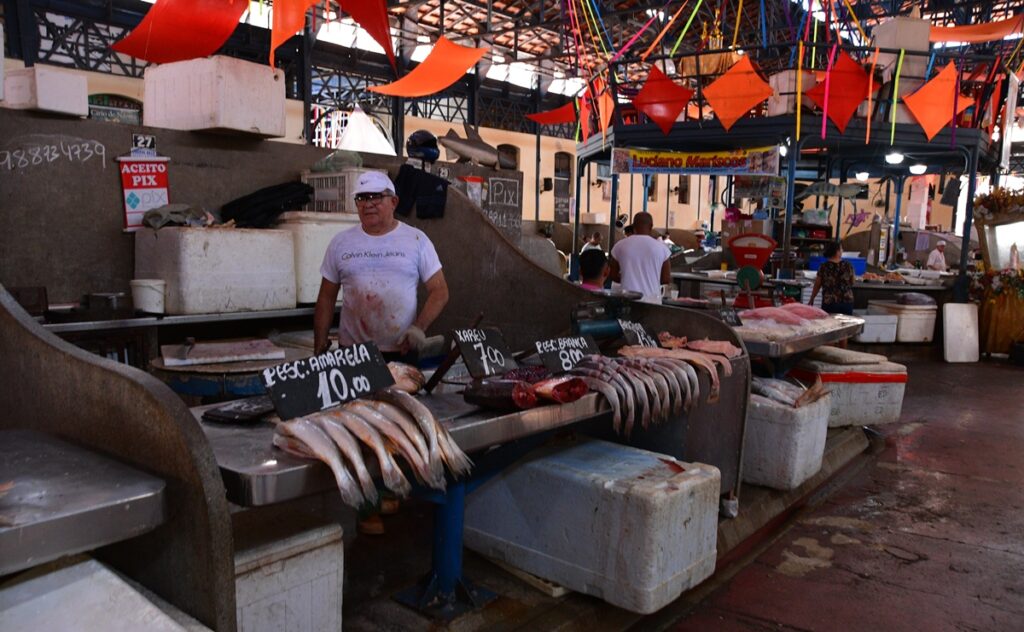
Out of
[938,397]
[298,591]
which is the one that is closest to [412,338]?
[298,591]

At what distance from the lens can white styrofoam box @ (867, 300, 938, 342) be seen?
11242mm

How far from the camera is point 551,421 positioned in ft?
8.64

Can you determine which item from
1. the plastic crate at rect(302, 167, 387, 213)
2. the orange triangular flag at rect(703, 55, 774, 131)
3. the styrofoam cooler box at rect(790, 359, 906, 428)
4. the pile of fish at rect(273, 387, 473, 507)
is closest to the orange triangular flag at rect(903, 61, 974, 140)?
the orange triangular flag at rect(703, 55, 774, 131)

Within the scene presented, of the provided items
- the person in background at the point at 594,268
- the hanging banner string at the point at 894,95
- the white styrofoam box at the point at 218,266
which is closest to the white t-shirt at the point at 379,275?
the white styrofoam box at the point at 218,266

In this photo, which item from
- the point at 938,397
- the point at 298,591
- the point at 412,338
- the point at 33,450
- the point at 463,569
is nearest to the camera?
the point at 33,450

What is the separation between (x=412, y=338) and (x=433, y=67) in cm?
825

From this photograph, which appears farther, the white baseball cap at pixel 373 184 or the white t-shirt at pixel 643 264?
the white t-shirt at pixel 643 264

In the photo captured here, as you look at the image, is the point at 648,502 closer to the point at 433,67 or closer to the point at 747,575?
the point at 747,575

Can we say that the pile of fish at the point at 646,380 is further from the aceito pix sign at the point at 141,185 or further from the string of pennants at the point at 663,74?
the string of pennants at the point at 663,74

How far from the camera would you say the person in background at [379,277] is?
3906 millimetres

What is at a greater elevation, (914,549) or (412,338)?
(412,338)

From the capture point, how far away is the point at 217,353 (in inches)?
153

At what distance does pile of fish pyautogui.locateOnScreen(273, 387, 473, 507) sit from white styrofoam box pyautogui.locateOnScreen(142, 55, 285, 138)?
3.33 meters

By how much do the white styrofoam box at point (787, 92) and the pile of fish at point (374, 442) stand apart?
31.8 ft
